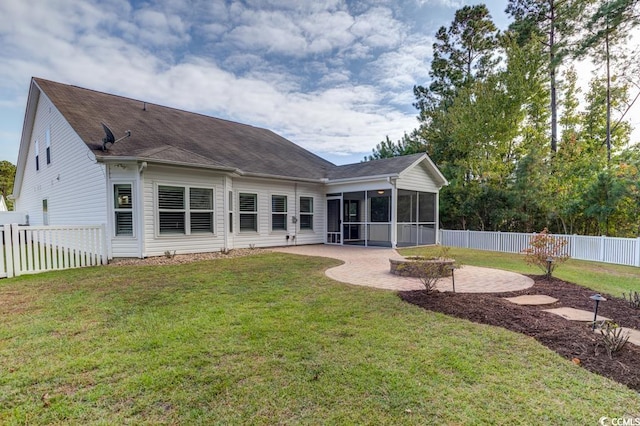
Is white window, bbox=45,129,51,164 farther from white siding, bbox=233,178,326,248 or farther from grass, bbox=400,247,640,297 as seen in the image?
grass, bbox=400,247,640,297

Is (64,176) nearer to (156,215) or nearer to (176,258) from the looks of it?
(156,215)

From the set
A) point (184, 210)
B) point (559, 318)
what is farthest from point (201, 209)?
point (559, 318)

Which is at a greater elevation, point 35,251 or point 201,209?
point 201,209

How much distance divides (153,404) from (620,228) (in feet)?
52.0

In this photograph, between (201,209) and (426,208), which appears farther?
(426,208)

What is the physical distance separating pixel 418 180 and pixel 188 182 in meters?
9.41

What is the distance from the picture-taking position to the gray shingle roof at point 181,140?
31.8ft

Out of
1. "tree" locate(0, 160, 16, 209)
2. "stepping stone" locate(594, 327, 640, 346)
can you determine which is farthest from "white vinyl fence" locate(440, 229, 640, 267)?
"tree" locate(0, 160, 16, 209)

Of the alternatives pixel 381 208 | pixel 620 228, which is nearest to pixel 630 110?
pixel 620 228

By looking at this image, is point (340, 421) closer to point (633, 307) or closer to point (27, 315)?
point (27, 315)

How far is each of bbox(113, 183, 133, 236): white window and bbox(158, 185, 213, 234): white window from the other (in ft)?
2.60

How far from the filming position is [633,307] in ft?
15.6

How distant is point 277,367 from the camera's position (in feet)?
9.49

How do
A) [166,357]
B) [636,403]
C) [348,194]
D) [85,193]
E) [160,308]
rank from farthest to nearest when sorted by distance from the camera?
[348,194] → [85,193] → [160,308] → [166,357] → [636,403]
